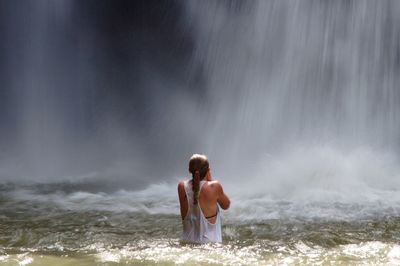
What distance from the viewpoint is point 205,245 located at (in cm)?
553

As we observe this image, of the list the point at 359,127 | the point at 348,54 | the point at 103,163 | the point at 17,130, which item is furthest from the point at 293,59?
the point at 17,130

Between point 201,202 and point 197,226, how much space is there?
317mm

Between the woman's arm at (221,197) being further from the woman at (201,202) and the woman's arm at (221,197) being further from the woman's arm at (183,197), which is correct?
the woman's arm at (183,197)

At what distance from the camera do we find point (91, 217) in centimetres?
891

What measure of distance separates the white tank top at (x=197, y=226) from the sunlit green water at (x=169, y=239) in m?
0.14

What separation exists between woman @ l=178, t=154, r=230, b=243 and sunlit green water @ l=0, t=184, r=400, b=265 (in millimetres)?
188

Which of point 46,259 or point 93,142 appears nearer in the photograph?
point 46,259

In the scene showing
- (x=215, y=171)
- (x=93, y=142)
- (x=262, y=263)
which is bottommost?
(x=262, y=263)

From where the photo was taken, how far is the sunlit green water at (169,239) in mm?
5293

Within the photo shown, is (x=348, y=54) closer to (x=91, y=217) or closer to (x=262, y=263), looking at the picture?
(x=91, y=217)

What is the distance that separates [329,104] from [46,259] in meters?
18.2

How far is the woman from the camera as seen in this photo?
17.9ft

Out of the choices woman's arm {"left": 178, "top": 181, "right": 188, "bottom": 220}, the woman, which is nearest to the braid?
the woman

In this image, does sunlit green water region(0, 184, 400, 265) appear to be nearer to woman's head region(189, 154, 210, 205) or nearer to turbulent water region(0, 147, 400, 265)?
turbulent water region(0, 147, 400, 265)
